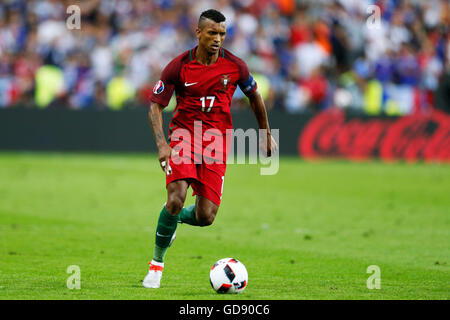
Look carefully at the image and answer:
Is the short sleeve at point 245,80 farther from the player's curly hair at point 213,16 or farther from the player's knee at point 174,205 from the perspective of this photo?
the player's knee at point 174,205

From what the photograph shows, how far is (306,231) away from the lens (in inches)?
454

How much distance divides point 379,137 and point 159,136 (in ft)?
56.6

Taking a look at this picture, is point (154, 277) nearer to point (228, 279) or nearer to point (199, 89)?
point (228, 279)

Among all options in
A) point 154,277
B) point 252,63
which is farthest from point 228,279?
point 252,63

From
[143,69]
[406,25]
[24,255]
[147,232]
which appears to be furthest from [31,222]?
[406,25]

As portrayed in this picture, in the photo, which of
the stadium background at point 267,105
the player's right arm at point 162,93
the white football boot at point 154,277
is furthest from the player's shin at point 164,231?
the stadium background at point 267,105

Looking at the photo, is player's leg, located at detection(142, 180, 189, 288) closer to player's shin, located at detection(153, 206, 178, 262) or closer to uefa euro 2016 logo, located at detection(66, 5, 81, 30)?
player's shin, located at detection(153, 206, 178, 262)

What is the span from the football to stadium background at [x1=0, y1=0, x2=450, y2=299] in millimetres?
5106

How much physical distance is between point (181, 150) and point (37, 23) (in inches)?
740

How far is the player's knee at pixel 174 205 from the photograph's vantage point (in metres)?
7.32

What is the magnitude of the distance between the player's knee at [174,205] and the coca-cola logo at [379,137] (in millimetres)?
16382

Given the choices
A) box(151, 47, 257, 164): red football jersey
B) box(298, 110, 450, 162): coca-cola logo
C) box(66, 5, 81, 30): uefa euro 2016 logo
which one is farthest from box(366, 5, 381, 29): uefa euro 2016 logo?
box(151, 47, 257, 164): red football jersey

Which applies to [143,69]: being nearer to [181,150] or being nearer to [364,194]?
[364,194]

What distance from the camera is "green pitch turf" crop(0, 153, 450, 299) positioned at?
7.34 m
